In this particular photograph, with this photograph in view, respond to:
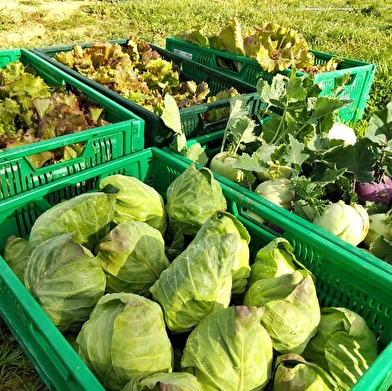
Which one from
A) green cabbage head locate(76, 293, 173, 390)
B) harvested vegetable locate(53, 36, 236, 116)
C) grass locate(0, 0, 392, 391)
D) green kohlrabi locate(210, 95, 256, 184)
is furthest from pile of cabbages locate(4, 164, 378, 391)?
grass locate(0, 0, 392, 391)

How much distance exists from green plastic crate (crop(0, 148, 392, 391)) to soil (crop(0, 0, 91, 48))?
15.9ft

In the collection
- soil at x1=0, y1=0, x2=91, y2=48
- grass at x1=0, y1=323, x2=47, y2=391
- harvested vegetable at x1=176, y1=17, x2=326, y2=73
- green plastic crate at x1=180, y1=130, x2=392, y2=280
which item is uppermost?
harvested vegetable at x1=176, y1=17, x2=326, y2=73

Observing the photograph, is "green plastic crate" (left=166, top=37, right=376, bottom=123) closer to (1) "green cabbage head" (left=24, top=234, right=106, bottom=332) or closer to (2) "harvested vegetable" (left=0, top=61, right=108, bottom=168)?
(2) "harvested vegetable" (left=0, top=61, right=108, bottom=168)

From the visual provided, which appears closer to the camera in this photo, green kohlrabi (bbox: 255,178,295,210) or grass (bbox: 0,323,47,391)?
grass (bbox: 0,323,47,391)

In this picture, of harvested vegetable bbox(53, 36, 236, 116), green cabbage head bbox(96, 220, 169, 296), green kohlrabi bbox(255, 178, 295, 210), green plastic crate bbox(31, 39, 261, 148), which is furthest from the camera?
harvested vegetable bbox(53, 36, 236, 116)

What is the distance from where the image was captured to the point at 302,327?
1.44 meters

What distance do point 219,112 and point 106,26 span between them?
17.9ft

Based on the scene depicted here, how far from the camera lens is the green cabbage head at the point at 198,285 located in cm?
142

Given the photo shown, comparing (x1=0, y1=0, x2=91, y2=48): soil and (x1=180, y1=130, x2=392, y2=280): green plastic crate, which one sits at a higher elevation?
(x1=180, y1=130, x2=392, y2=280): green plastic crate

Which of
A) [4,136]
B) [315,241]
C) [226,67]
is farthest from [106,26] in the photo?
[315,241]

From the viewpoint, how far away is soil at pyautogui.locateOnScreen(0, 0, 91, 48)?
6.46 m

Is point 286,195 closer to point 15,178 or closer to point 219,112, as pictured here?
point 219,112

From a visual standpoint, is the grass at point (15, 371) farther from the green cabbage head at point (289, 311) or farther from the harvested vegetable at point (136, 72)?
the harvested vegetable at point (136, 72)

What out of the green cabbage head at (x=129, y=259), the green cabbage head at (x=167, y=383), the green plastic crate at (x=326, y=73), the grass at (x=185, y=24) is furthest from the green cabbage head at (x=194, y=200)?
the grass at (x=185, y=24)
